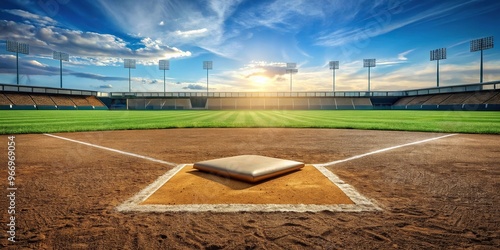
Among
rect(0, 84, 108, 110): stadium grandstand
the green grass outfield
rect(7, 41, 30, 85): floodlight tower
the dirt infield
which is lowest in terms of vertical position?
the dirt infield

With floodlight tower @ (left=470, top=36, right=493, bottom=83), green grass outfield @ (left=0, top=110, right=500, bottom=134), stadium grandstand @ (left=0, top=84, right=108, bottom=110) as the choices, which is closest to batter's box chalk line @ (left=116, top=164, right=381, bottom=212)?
green grass outfield @ (left=0, top=110, right=500, bottom=134)

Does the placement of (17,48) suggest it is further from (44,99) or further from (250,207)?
(250,207)

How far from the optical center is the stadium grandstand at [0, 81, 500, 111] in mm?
47281

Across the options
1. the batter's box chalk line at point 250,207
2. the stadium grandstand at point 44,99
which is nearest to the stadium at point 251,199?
the batter's box chalk line at point 250,207

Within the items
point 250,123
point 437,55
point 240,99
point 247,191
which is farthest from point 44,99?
point 437,55

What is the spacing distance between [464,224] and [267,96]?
207ft

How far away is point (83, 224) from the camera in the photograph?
2.32 meters

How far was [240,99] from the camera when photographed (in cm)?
6369

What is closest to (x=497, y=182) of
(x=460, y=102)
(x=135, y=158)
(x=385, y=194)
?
(x=385, y=194)

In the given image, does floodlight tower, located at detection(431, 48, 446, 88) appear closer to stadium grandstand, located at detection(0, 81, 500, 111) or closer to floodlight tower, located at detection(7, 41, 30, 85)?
stadium grandstand, located at detection(0, 81, 500, 111)

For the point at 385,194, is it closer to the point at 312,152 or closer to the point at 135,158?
the point at 312,152

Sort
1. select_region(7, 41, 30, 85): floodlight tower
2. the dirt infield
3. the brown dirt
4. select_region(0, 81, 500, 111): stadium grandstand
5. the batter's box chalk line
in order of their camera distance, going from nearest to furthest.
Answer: the dirt infield, the batter's box chalk line, the brown dirt, select_region(0, 81, 500, 111): stadium grandstand, select_region(7, 41, 30, 85): floodlight tower

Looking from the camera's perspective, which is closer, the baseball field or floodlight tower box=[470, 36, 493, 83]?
the baseball field

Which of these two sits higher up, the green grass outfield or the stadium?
the green grass outfield
